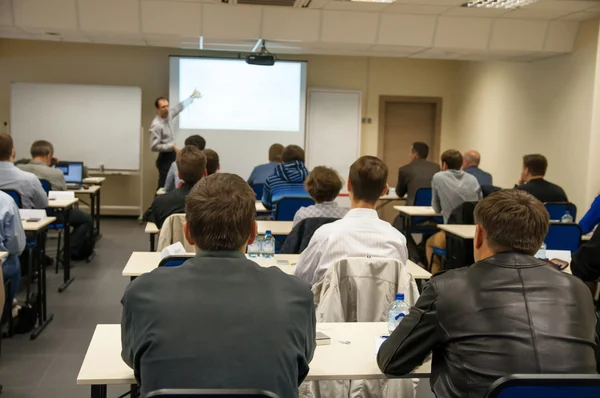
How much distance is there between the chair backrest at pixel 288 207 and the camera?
5.39 metres

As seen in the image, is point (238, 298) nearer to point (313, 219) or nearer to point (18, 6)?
point (313, 219)

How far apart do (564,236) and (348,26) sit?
367cm

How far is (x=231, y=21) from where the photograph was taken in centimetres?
711

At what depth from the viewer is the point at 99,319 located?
16.3 feet

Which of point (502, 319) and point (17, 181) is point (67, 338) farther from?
point (502, 319)

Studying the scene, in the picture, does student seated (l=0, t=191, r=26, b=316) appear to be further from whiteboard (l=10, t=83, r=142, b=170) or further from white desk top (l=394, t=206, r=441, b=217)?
whiteboard (l=10, t=83, r=142, b=170)

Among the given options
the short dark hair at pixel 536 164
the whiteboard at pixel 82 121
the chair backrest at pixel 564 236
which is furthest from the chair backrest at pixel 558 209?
the whiteboard at pixel 82 121

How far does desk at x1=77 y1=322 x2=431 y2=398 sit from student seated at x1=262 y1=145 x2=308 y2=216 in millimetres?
3528

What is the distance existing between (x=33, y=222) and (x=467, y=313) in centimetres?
390

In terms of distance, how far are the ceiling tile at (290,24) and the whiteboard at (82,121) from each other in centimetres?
345

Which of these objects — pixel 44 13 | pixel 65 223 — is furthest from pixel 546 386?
pixel 44 13

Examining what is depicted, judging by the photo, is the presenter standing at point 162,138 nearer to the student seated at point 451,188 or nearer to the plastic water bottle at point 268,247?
the student seated at point 451,188

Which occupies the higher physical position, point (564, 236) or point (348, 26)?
point (348, 26)

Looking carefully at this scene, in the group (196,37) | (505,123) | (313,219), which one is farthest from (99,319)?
(505,123)
